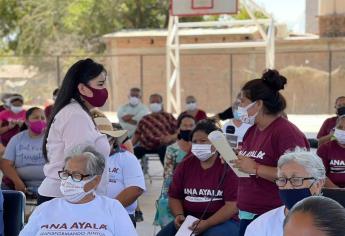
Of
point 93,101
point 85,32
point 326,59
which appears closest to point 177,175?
point 93,101

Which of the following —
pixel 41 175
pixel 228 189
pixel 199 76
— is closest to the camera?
pixel 228 189

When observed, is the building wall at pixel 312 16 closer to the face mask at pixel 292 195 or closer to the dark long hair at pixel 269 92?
the dark long hair at pixel 269 92

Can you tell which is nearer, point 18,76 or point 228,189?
point 228,189

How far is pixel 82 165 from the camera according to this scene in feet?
13.6

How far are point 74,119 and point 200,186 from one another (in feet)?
5.14

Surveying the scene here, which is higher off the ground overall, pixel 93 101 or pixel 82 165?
pixel 93 101

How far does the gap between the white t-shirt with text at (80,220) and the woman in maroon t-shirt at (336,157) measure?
2.88 m

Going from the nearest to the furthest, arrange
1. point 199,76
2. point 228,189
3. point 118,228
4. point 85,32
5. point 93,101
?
point 118,228
point 93,101
point 228,189
point 199,76
point 85,32

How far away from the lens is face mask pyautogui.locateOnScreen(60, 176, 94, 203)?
4051mm

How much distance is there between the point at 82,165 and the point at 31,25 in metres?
35.2

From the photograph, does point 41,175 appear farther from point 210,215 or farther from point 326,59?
point 326,59

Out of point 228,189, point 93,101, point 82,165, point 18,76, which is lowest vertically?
point 18,76

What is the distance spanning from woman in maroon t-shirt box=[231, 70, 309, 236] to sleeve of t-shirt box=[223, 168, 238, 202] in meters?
0.78

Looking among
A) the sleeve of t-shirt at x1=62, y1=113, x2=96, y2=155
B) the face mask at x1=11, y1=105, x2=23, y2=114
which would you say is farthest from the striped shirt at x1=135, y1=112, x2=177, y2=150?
the sleeve of t-shirt at x1=62, y1=113, x2=96, y2=155
